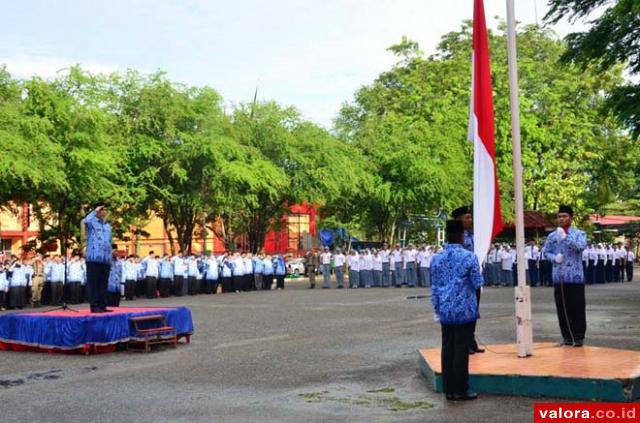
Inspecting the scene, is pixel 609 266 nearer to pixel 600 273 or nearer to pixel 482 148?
pixel 600 273

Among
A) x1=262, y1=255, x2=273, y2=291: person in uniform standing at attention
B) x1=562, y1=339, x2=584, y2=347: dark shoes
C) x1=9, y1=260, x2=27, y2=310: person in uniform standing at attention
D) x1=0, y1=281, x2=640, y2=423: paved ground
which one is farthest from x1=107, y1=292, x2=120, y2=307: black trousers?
x1=262, y1=255, x2=273, y2=291: person in uniform standing at attention

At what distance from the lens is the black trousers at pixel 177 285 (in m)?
36.0

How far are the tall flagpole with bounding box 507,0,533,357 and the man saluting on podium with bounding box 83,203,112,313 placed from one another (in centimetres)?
→ 787

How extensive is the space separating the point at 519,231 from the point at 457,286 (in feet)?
5.62

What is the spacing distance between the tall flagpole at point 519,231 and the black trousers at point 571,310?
62.5 inches

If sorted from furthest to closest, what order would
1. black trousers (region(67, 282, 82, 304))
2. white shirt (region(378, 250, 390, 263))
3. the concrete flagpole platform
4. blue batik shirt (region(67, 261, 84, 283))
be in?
white shirt (region(378, 250, 390, 263)) < black trousers (region(67, 282, 82, 304)) < blue batik shirt (region(67, 261, 84, 283)) < the concrete flagpole platform

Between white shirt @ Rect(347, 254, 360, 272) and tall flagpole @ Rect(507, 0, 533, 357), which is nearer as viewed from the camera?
tall flagpole @ Rect(507, 0, 533, 357)

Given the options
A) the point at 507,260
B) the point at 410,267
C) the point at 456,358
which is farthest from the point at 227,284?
the point at 456,358

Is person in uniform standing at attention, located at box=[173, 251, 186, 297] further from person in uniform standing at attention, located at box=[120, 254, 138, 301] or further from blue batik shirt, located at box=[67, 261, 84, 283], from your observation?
blue batik shirt, located at box=[67, 261, 84, 283]

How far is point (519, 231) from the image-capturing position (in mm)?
11000

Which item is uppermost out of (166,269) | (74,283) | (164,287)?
(166,269)

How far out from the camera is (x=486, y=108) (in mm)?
11188

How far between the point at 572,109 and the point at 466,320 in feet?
156

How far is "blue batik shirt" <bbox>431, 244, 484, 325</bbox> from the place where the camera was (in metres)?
9.65
